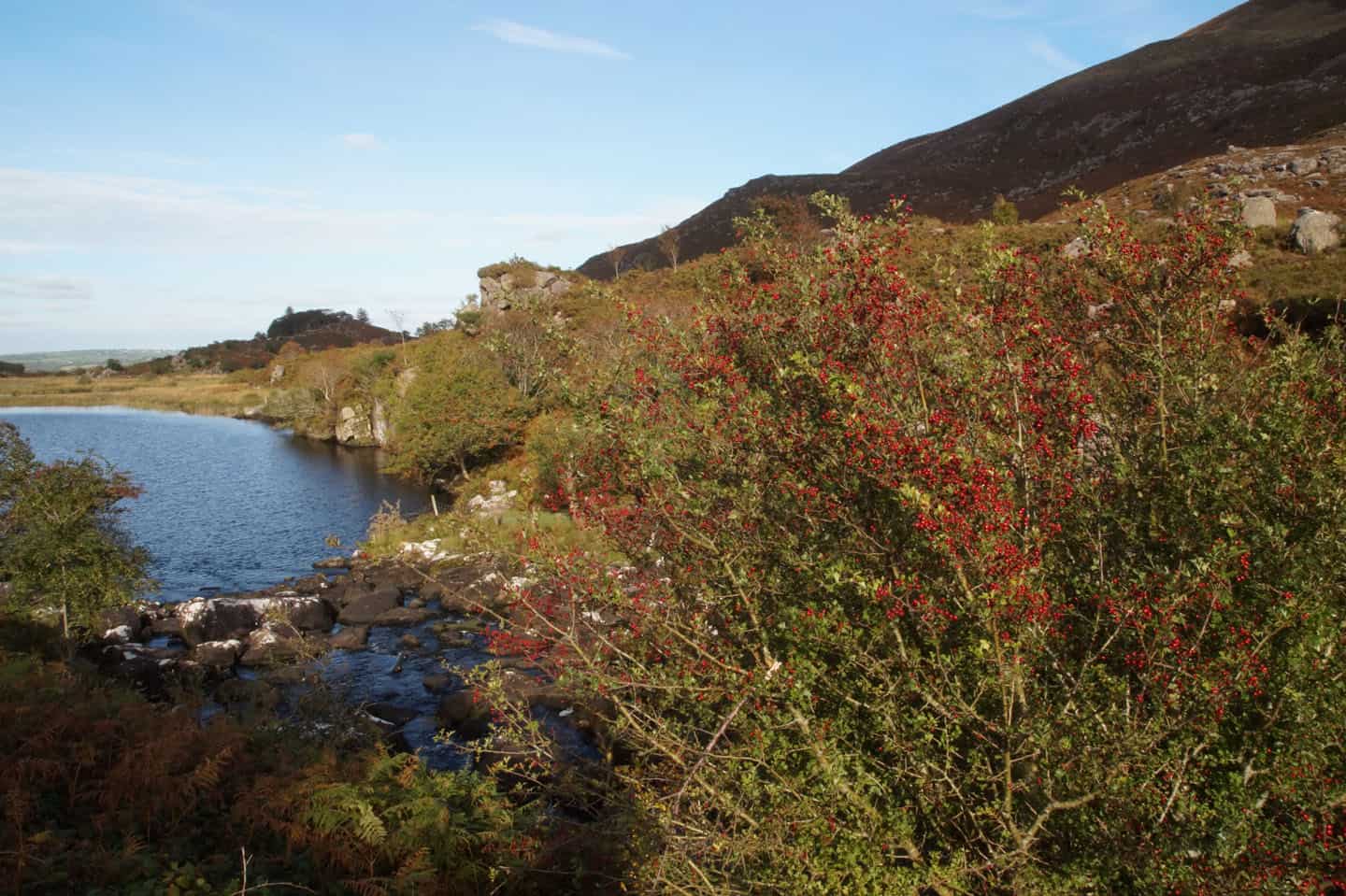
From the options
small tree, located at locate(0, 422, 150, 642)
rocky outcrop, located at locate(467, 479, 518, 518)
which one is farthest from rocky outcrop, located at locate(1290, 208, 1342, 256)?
small tree, located at locate(0, 422, 150, 642)

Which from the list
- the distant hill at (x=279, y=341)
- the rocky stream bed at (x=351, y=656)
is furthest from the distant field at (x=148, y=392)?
the rocky stream bed at (x=351, y=656)

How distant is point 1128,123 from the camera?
265 ft

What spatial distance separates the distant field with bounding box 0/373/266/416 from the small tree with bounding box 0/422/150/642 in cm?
8493

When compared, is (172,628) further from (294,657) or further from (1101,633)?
(1101,633)

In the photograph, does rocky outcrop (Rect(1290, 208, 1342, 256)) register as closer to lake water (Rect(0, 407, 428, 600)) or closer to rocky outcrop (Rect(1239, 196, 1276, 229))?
rocky outcrop (Rect(1239, 196, 1276, 229))

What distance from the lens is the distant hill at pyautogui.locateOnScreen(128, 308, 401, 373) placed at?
143000 millimetres

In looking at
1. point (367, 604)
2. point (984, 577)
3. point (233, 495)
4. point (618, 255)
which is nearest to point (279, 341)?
point (618, 255)

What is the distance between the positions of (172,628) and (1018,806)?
2496 centimetres

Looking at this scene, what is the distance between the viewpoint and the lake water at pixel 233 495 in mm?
31938

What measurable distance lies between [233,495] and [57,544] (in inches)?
1171

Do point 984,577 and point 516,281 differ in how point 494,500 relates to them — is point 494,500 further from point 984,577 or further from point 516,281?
point 984,577

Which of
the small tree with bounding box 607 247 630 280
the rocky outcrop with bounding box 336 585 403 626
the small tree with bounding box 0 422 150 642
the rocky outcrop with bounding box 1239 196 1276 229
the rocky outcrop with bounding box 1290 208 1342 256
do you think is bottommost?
the rocky outcrop with bounding box 336 585 403 626

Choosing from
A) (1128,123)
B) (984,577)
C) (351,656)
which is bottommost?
(351,656)

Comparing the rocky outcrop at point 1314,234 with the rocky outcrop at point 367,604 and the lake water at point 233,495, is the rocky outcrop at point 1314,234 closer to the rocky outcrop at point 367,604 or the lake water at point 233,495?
the rocky outcrop at point 367,604
